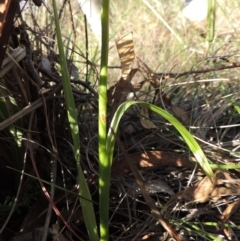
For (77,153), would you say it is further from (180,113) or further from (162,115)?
(180,113)

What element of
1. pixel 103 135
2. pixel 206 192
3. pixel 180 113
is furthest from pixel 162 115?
pixel 180 113

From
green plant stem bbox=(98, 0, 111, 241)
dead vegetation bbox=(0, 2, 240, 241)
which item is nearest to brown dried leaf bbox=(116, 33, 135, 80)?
dead vegetation bbox=(0, 2, 240, 241)

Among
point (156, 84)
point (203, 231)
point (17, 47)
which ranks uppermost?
point (17, 47)

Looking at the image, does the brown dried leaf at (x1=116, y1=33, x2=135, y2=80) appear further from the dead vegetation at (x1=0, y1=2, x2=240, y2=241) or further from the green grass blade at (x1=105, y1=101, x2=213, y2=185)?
the green grass blade at (x1=105, y1=101, x2=213, y2=185)

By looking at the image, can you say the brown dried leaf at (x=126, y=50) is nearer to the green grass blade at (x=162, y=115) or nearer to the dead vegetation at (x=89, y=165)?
the dead vegetation at (x=89, y=165)

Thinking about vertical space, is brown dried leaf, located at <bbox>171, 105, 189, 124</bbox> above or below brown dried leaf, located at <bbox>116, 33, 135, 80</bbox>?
below

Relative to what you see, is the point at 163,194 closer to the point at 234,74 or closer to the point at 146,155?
the point at 146,155

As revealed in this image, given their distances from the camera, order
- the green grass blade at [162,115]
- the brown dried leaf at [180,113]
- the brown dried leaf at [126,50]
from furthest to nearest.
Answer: the brown dried leaf at [180,113] → the brown dried leaf at [126,50] → the green grass blade at [162,115]

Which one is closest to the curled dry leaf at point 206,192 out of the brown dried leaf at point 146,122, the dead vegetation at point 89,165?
the dead vegetation at point 89,165

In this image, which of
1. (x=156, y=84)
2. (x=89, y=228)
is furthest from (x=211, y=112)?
(x=89, y=228)

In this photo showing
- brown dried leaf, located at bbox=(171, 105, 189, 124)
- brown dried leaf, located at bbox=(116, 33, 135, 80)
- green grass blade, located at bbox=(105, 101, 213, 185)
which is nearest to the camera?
green grass blade, located at bbox=(105, 101, 213, 185)

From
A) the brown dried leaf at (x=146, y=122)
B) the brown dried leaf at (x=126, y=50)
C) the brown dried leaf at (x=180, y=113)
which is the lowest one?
the brown dried leaf at (x=180, y=113)
